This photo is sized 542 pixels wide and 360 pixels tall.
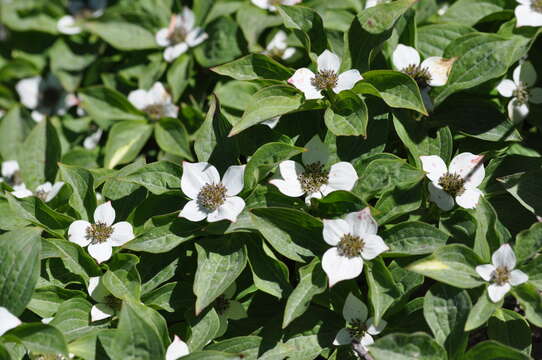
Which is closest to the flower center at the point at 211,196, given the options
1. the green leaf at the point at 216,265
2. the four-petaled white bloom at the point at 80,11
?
the green leaf at the point at 216,265

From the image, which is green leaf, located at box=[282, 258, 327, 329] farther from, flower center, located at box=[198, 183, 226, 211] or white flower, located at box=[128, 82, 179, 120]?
white flower, located at box=[128, 82, 179, 120]

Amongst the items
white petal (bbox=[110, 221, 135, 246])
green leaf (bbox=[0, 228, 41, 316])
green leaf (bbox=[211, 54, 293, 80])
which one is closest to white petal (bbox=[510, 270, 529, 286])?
green leaf (bbox=[211, 54, 293, 80])

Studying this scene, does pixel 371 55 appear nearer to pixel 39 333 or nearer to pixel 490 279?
pixel 490 279

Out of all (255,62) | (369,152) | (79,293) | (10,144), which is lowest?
(10,144)

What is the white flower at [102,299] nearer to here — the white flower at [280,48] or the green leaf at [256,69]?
the green leaf at [256,69]

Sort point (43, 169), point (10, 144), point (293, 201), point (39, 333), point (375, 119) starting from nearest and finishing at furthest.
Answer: point (39, 333) < point (293, 201) < point (375, 119) < point (43, 169) < point (10, 144)

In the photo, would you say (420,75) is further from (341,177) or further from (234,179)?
(234,179)

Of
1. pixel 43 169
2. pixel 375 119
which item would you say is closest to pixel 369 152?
pixel 375 119
